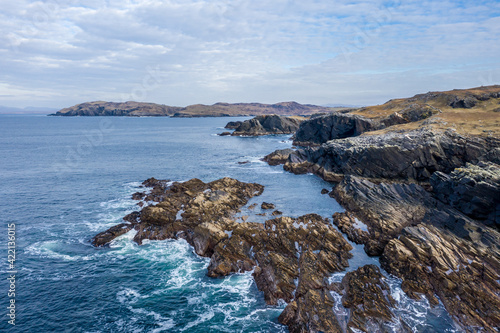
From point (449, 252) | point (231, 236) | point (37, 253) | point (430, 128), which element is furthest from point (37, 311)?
point (430, 128)

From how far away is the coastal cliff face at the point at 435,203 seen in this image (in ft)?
84.0

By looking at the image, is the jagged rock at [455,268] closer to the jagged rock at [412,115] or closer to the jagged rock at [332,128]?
the jagged rock at [412,115]

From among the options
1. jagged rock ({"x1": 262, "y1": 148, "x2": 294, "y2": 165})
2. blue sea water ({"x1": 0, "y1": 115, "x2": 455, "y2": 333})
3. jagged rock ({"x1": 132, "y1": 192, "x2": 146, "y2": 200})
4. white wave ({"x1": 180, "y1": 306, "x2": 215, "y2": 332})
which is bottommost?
white wave ({"x1": 180, "y1": 306, "x2": 215, "y2": 332})

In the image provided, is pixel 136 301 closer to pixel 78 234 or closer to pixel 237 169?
pixel 78 234

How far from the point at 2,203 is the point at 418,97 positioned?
130210 millimetres

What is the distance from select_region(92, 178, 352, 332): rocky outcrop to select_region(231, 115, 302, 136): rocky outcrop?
12038cm

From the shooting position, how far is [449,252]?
28.8 m

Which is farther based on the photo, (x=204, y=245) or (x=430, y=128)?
(x=430, y=128)

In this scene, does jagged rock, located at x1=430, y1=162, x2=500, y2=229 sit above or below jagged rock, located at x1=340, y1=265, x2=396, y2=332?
above

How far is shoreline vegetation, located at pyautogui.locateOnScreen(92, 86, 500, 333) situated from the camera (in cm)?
2400

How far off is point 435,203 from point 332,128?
229ft

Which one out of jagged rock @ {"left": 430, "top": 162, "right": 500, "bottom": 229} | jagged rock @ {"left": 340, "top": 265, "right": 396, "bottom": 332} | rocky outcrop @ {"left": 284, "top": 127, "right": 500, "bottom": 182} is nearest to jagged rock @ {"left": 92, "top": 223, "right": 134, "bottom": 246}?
jagged rock @ {"left": 340, "top": 265, "right": 396, "bottom": 332}

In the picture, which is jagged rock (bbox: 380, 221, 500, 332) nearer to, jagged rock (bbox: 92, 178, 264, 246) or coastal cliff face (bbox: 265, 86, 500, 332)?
coastal cliff face (bbox: 265, 86, 500, 332)

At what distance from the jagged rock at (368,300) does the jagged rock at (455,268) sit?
2.49 meters
